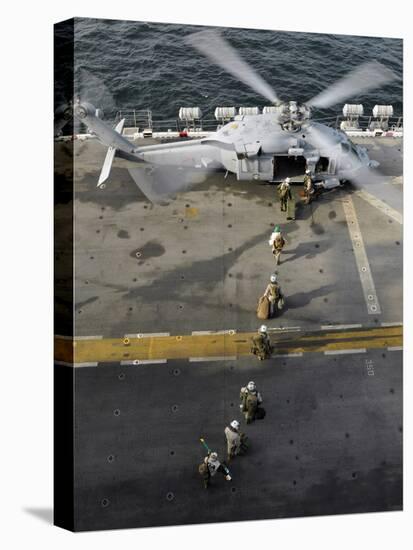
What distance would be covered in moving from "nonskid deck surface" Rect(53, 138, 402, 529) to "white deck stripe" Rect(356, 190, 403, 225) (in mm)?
814

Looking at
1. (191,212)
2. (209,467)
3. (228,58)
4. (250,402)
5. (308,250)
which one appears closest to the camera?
(209,467)

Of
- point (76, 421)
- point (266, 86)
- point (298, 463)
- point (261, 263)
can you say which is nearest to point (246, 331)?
point (261, 263)

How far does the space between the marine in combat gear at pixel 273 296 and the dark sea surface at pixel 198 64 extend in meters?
5.90

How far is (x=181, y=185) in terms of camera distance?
24641mm

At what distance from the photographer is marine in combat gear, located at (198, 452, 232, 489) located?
22750 mm

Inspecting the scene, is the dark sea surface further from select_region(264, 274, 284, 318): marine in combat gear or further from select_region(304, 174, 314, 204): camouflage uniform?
select_region(264, 274, 284, 318): marine in combat gear

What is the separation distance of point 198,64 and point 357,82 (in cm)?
575

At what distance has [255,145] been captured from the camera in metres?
25.7

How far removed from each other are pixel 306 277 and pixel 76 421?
898 centimetres

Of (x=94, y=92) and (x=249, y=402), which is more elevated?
(x=94, y=92)

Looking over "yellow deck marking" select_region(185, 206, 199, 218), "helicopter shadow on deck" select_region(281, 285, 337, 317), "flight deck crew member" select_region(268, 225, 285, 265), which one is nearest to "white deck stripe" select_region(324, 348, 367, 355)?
"helicopter shadow on deck" select_region(281, 285, 337, 317)

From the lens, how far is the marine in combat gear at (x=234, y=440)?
23.2m

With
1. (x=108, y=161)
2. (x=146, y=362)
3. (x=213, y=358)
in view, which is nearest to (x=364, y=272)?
(x=213, y=358)

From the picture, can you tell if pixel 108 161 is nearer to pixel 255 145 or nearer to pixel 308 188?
pixel 255 145
